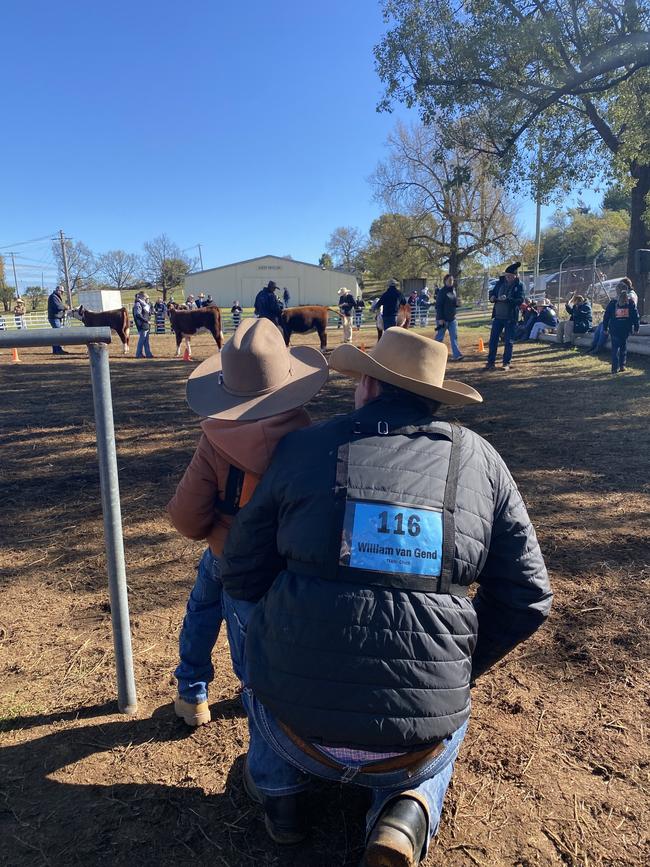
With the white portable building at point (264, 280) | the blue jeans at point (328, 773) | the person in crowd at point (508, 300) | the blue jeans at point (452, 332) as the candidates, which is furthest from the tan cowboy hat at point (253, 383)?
the white portable building at point (264, 280)

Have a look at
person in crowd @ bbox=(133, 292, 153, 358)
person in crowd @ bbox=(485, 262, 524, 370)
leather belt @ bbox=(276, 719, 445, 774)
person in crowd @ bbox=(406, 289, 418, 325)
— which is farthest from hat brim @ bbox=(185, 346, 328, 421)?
person in crowd @ bbox=(406, 289, 418, 325)

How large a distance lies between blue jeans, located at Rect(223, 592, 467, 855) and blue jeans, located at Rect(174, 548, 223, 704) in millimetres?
467

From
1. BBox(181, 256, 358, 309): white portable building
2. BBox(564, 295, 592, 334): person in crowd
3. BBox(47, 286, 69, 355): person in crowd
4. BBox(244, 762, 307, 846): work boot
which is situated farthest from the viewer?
BBox(181, 256, 358, 309): white portable building

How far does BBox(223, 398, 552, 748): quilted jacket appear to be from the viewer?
62.2 inches

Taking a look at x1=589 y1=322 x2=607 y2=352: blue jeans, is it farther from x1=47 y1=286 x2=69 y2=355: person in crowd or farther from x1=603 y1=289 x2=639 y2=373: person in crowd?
x1=47 y1=286 x2=69 y2=355: person in crowd

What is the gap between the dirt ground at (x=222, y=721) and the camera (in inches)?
80.0

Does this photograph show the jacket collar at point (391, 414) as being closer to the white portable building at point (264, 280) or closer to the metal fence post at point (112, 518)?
the metal fence post at point (112, 518)

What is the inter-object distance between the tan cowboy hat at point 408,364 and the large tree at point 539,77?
13624mm

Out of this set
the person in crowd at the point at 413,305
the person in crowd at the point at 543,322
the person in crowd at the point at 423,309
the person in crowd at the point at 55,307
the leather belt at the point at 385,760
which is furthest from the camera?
the person in crowd at the point at 423,309

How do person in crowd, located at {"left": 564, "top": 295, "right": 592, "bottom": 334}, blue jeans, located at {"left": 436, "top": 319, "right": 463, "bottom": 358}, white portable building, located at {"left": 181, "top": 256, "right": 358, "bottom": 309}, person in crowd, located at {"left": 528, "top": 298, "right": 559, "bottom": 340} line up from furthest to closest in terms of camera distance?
white portable building, located at {"left": 181, "top": 256, "right": 358, "bottom": 309} → person in crowd, located at {"left": 528, "top": 298, "right": 559, "bottom": 340} → person in crowd, located at {"left": 564, "top": 295, "right": 592, "bottom": 334} → blue jeans, located at {"left": 436, "top": 319, "right": 463, "bottom": 358}

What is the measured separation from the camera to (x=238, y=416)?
195 cm

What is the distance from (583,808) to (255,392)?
1906mm

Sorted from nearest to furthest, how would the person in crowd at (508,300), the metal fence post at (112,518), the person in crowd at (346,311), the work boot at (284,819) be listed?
the work boot at (284,819) < the metal fence post at (112,518) < the person in crowd at (508,300) < the person in crowd at (346,311)

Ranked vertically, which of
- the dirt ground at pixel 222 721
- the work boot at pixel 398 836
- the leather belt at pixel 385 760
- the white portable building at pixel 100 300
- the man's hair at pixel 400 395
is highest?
the white portable building at pixel 100 300
